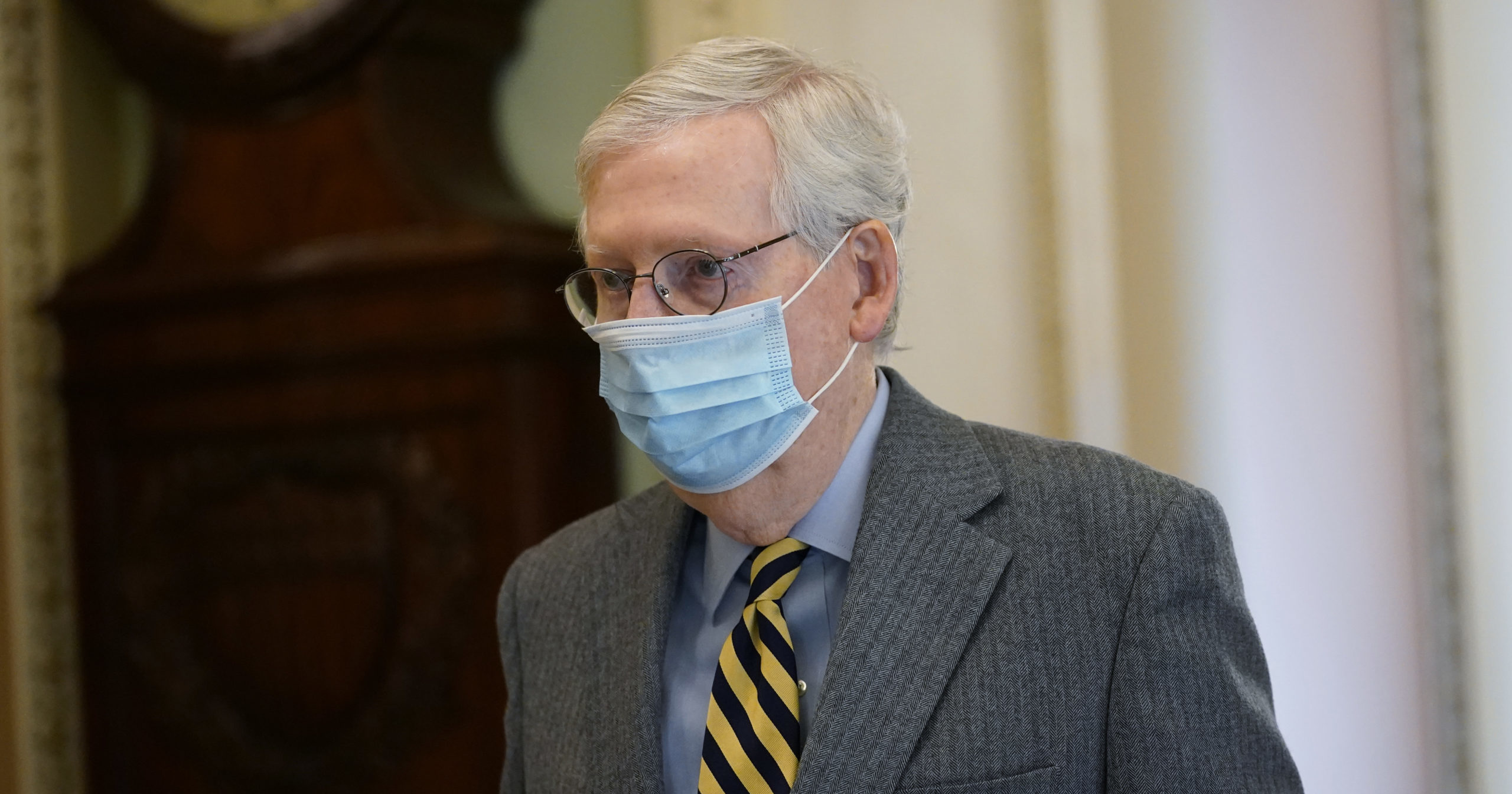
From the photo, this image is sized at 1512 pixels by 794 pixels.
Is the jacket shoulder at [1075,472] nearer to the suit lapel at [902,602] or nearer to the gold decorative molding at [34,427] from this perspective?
the suit lapel at [902,602]

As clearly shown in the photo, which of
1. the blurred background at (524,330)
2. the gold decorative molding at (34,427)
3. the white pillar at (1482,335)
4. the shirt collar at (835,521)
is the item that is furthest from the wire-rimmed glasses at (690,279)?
the gold decorative molding at (34,427)

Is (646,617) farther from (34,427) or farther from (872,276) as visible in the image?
(34,427)

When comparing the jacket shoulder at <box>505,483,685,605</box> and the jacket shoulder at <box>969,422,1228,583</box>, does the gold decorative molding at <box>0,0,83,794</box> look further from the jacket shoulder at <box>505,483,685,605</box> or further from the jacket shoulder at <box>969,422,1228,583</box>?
the jacket shoulder at <box>969,422,1228,583</box>

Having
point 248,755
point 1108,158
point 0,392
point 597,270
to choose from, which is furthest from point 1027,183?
point 0,392

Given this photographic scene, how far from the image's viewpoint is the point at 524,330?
8.71 feet

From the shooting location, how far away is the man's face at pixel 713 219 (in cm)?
144

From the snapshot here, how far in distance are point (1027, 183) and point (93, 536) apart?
2249mm

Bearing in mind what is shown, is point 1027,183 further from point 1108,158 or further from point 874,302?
point 874,302

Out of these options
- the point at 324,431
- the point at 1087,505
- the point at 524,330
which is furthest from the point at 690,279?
the point at 324,431

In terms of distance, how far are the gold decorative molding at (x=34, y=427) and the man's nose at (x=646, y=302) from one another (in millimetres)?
2318

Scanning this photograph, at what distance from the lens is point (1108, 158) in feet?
7.07

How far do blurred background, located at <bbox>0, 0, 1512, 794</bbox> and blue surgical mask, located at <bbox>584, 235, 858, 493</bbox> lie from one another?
778 mm

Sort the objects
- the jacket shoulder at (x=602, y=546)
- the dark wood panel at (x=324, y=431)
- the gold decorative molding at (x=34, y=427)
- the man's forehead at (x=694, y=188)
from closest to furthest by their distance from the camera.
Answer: the man's forehead at (x=694, y=188), the jacket shoulder at (x=602, y=546), the dark wood panel at (x=324, y=431), the gold decorative molding at (x=34, y=427)

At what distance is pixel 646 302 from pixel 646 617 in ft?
1.19
